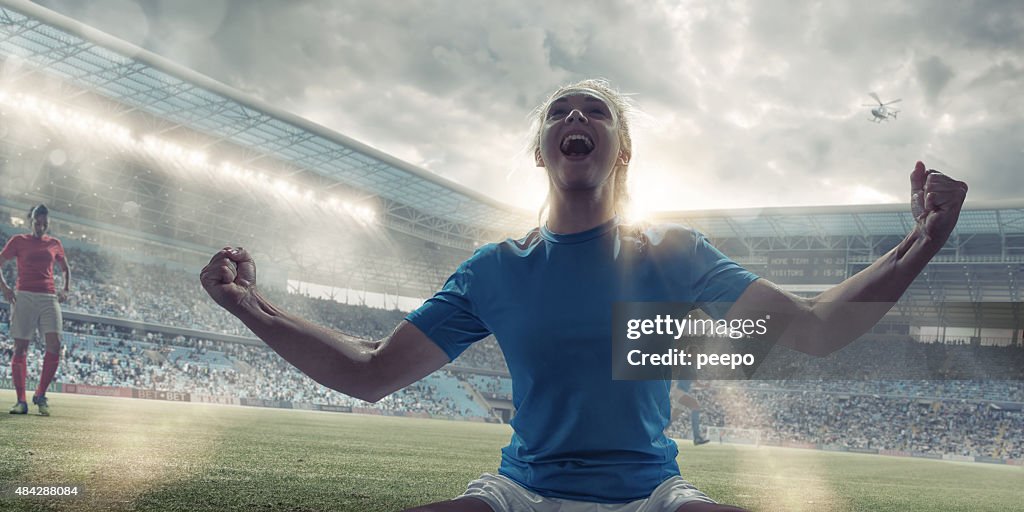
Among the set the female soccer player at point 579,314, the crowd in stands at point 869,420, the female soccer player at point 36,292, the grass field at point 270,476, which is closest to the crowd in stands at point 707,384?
the crowd in stands at point 869,420

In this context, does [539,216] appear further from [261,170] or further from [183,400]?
[261,170]

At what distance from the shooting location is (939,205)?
1574mm

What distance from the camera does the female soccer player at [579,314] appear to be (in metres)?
1.66

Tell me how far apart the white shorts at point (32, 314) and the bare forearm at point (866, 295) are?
8.91 m

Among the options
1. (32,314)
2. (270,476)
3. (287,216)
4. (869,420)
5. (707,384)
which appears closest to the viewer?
(270,476)

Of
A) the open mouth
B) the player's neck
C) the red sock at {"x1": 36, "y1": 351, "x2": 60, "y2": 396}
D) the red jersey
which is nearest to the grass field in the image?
the red sock at {"x1": 36, "y1": 351, "x2": 60, "y2": 396}

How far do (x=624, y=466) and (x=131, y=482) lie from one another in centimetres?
441

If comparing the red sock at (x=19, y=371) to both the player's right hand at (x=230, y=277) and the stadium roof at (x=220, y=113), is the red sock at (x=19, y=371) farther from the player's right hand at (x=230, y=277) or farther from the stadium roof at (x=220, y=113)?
the stadium roof at (x=220, y=113)

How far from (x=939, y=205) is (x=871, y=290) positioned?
0.78 feet

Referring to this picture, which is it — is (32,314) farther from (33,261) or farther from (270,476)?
(270,476)

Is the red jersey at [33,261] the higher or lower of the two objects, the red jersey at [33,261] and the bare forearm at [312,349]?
the higher

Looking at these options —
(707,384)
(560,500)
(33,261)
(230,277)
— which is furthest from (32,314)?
(707,384)

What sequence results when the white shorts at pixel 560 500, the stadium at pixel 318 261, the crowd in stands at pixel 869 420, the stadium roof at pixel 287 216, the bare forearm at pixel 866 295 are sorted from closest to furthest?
1. the bare forearm at pixel 866 295
2. the white shorts at pixel 560 500
3. the stadium roof at pixel 287 216
4. the stadium at pixel 318 261
5. the crowd in stands at pixel 869 420

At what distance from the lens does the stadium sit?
27938mm
